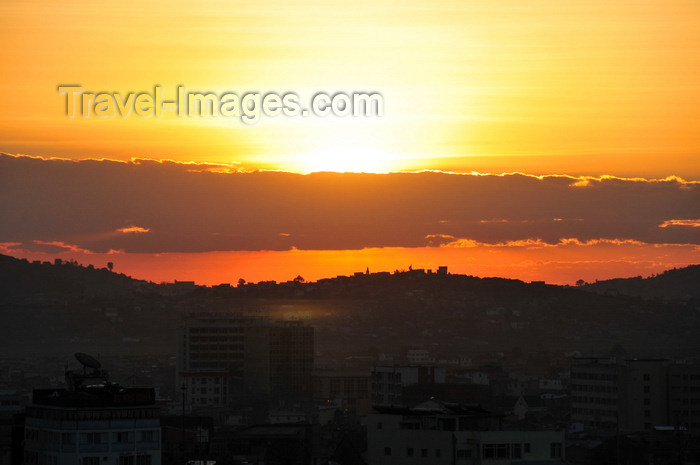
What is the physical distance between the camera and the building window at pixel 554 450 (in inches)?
2657

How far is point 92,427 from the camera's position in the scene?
59.8m

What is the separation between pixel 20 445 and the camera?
205ft

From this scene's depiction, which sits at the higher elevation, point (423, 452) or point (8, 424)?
point (423, 452)

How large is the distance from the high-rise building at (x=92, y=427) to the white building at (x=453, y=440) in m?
11.1

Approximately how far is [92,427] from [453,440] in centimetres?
1479

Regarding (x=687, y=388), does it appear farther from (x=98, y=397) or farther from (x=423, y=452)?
(x=98, y=397)

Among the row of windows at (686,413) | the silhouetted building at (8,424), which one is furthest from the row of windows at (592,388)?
the silhouetted building at (8,424)

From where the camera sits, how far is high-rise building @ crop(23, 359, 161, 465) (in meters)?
59.6

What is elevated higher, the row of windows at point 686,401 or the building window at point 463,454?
the building window at point 463,454

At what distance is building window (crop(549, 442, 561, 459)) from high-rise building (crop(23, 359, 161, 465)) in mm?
16773

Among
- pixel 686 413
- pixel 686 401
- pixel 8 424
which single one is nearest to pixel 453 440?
pixel 8 424

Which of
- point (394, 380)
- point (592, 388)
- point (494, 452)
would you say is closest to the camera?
point (494, 452)

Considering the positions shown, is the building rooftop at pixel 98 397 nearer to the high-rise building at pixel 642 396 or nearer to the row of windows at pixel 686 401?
the high-rise building at pixel 642 396

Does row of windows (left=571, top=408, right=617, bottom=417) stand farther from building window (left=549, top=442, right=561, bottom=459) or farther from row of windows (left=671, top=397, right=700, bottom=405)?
building window (left=549, top=442, right=561, bottom=459)
